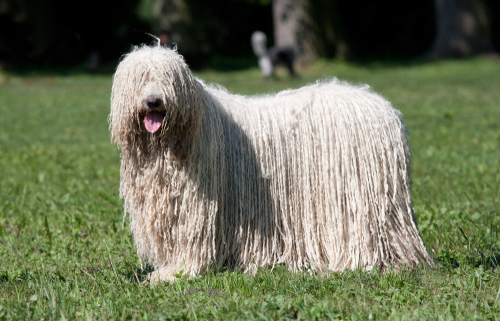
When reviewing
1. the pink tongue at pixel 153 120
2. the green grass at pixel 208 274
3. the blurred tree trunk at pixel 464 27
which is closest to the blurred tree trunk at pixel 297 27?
the blurred tree trunk at pixel 464 27

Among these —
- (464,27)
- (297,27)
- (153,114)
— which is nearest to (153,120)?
(153,114)

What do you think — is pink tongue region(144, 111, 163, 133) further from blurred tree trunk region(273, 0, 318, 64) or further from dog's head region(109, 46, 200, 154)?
blurred tree trunk region(273, 0, 318, 64)

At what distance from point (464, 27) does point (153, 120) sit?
24.2 metres

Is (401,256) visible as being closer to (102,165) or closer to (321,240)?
(321,240)

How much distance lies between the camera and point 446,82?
17.3 meters

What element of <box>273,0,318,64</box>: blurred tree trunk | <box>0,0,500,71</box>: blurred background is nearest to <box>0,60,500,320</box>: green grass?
<box>0,0,500,71</box>: blurred background

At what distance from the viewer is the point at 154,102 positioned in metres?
3.47

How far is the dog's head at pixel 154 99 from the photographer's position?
3.50 metres

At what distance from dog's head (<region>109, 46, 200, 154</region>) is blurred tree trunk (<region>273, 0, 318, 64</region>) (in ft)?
61.3

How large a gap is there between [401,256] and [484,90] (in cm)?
1238

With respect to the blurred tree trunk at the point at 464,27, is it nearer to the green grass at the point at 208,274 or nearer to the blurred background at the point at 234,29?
the blurred background at the point at 234,29

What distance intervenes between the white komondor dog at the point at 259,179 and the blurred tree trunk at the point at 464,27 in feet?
75.4

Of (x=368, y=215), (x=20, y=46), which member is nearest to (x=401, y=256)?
(x=368, y=215)

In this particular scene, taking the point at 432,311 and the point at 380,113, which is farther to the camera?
the point at 380,113
